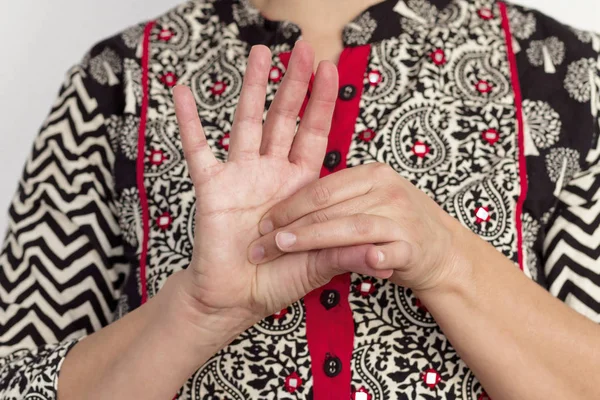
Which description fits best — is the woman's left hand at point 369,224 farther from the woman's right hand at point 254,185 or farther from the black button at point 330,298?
the black button at point 330,298

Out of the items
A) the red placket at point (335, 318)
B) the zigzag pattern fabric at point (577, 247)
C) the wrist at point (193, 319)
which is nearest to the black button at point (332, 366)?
the red placket at point (335, 318)

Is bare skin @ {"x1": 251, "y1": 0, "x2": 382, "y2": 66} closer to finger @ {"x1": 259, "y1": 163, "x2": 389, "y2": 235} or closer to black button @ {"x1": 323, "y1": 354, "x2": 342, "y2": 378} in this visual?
finger @ {"x1": 259, "y1": 163, "x2": 389, "y2": 235}

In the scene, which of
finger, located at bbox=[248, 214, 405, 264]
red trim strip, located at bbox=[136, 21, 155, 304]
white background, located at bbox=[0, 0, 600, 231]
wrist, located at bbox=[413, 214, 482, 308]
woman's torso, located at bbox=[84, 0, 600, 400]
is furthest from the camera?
white background, located at bbox=[0, 0, 600, 231]

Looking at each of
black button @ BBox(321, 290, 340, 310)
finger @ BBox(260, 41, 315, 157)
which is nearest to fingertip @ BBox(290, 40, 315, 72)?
finger @ BBox(260, 41, 315, 157)

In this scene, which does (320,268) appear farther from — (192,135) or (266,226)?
(192,135)

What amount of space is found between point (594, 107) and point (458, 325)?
45cm

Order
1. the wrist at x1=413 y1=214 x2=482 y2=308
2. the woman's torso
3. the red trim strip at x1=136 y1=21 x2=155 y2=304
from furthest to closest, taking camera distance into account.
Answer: the red trim strip at x1=136 y1=21 x2=155 y2=304 → the woman's torso → the wrist at x1=413 y1=214 x2=482 y2=308

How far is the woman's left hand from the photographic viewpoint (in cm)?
103

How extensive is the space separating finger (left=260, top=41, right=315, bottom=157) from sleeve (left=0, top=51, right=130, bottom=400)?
1.45ft

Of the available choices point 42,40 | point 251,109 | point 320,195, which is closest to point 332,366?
point 320,195

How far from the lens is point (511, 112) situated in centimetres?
133

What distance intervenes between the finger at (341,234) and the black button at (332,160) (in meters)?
0.25

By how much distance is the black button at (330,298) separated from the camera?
1.24 m

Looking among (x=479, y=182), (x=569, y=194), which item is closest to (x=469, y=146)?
(x=479, y=182)
